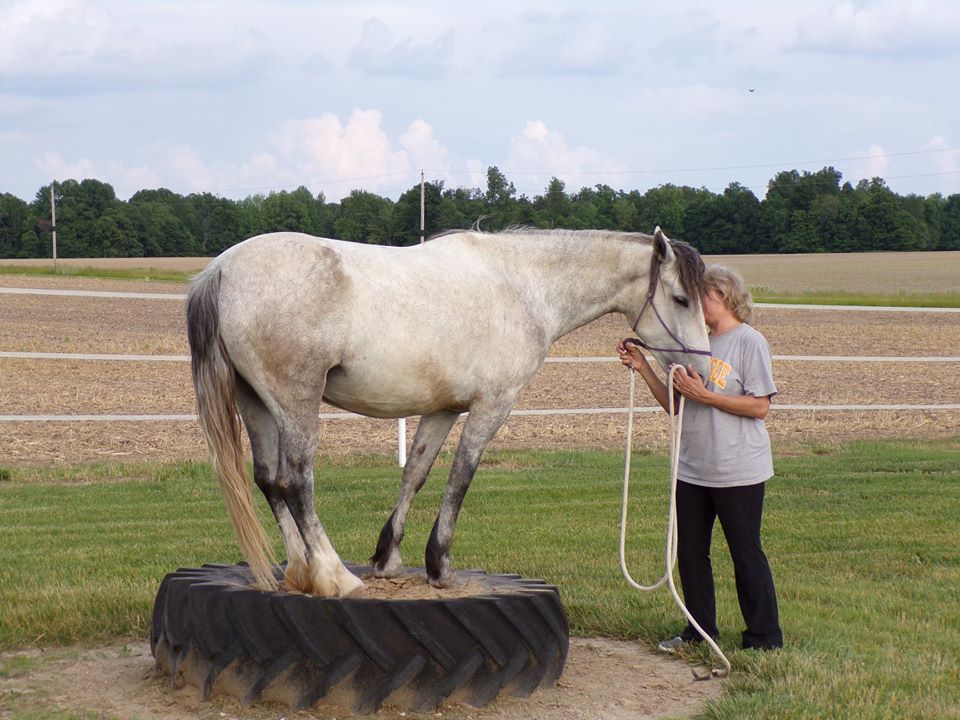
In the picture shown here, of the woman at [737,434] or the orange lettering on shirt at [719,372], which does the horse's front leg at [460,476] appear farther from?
the orange lettering on shirt at [719,372]

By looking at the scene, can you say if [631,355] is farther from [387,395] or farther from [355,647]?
[355,647]

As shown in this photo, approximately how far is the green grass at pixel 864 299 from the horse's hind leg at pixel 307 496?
29350 millimetres

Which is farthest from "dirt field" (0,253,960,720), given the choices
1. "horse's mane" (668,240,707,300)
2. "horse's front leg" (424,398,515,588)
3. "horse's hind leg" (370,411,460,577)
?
"horse's mane" (668,240,707,300)

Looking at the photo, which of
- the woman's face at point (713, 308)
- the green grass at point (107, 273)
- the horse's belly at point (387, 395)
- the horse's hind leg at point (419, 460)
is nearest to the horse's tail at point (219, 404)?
the horse's belly at point (387, 395)

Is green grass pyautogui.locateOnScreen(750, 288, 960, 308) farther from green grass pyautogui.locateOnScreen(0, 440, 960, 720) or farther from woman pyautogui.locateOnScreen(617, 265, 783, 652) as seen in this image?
woman pyautogui.locateOnScreen(617, 265, 783, 652)

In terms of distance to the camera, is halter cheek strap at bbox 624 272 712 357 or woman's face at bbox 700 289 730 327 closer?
halter cheek strap at bbox 624 272 712 357

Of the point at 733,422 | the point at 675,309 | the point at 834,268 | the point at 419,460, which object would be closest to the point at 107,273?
the point at 834,268

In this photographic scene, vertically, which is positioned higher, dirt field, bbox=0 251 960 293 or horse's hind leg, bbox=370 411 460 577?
dirt field, bbox=0 251 960 293

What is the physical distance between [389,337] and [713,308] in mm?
1677

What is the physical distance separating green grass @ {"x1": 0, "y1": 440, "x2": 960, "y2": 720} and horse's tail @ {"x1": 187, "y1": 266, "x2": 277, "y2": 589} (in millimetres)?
1517

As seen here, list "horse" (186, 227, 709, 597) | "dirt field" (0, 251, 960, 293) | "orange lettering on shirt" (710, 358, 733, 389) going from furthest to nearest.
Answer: "dirt field" (0, 251, 960, 293) < "orange lettering on shirt" (710, 358, 733, 389) < "horse" (186, 227, 709, 597)

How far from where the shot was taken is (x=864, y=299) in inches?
1442

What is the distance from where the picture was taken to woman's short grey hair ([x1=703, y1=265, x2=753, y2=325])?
220 inches

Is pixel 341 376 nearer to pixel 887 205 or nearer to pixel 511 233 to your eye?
pixel 511 233
